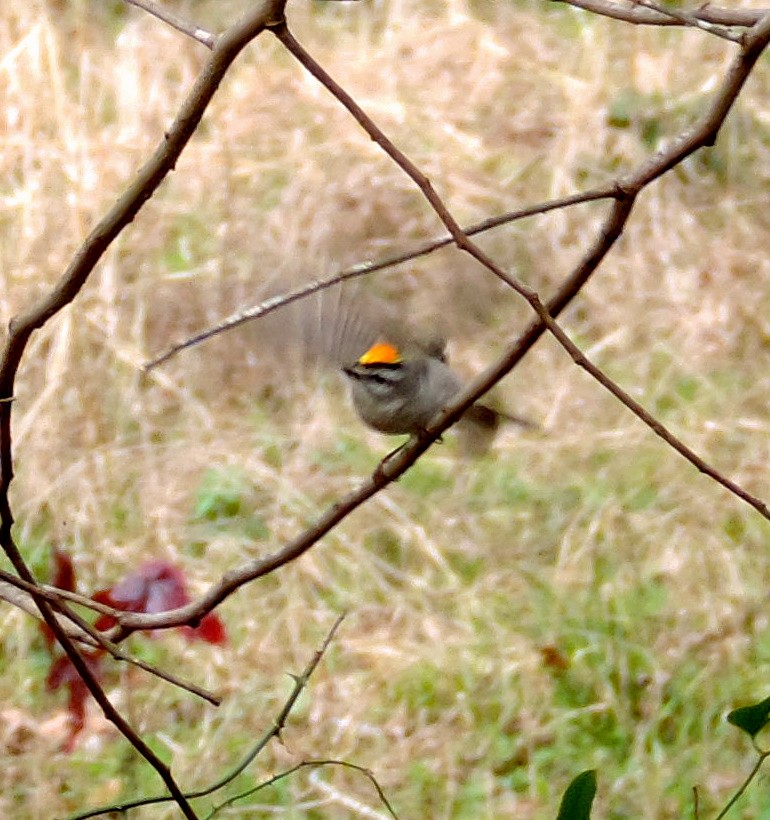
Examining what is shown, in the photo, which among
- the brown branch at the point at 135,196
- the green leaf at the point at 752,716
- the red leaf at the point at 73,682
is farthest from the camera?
the red leaf at the point at 73,682

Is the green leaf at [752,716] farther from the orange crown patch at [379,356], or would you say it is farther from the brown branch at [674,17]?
the orange crown patch at [379,356]

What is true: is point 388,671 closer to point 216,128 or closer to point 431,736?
point 431,736

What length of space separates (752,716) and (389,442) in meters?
2.10

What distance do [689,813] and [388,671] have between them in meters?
0.62

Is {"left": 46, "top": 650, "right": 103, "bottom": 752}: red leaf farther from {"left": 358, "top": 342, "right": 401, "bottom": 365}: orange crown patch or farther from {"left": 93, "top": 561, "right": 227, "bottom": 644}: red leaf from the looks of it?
{"left": 358, "top": 342, "right": 401, "bottom": 365}: orange crown patch

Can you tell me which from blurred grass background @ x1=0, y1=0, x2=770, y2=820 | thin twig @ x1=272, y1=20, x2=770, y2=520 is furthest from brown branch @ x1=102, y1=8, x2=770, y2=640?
blurred grass background @ x1=0, y1=0, x2=770, y2=820

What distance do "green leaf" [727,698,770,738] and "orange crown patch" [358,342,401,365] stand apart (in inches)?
29.7

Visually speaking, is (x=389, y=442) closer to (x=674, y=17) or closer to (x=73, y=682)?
(x=73, y=682)

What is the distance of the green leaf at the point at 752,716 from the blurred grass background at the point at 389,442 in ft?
1.95

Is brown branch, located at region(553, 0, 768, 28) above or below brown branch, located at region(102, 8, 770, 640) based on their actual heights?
above

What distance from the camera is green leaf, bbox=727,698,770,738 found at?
73 centimetres

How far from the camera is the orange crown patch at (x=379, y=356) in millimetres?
1412

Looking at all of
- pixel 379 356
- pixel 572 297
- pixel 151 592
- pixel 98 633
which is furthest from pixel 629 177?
pixel 151 592

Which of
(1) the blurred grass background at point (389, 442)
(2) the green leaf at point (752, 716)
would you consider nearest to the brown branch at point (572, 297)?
(2) the green leaf at point (752, 716)
